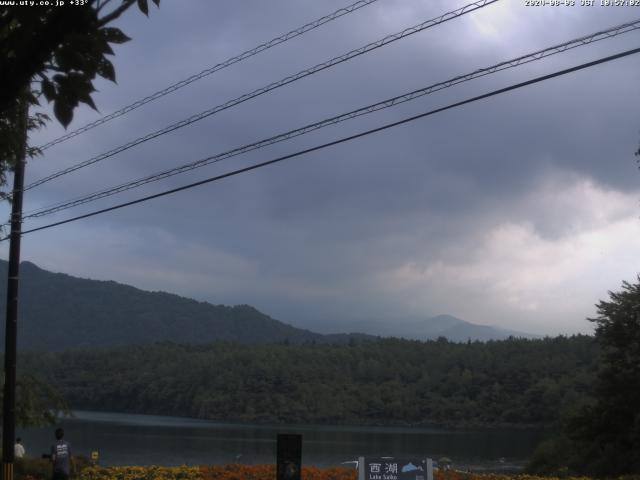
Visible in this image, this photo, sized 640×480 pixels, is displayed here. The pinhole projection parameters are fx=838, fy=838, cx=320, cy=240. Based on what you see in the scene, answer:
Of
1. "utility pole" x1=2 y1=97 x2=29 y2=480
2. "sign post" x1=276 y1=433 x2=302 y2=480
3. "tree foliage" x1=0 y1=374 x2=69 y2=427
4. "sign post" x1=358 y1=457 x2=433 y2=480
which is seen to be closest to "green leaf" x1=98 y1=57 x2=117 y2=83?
"sign post" x1=276 y1=433 x2=302 y2=480

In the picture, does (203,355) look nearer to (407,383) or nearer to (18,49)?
(407,383)

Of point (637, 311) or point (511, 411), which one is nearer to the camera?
point (637, 311)

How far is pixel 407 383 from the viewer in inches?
4370

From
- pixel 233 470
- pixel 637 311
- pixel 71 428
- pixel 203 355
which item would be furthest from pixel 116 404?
pixel 233 470

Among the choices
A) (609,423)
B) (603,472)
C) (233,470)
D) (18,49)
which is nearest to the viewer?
(18,49)

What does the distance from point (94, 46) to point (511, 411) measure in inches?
3444

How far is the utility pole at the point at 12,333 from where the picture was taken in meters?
15.9

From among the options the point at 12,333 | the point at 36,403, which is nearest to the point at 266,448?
the point at 36,403

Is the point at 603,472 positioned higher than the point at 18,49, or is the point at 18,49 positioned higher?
the point at 18,49

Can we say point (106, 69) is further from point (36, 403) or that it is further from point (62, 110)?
point (36, 403)

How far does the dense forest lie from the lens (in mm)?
91631

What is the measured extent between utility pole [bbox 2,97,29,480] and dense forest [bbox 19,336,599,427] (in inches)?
2654

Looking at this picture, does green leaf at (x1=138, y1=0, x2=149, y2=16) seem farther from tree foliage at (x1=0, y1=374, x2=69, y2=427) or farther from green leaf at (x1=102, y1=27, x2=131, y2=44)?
tree foliage at (x1=0, y1=374, x2=69, y2=427)

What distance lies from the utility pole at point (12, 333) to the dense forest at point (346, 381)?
67.4 metres
